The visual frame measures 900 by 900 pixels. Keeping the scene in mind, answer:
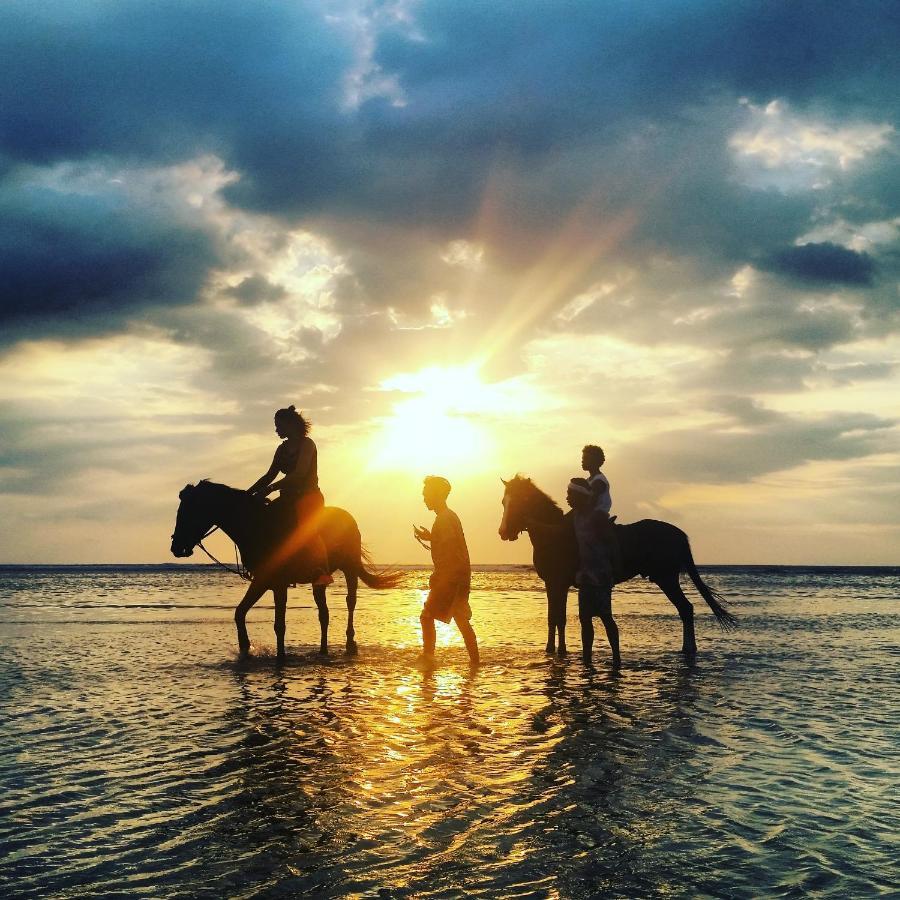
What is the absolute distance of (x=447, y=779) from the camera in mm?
5750

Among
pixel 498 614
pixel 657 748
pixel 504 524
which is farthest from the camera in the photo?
pixel 498 614

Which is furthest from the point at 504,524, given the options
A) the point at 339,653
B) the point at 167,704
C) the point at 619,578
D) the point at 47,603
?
the point at 47,603

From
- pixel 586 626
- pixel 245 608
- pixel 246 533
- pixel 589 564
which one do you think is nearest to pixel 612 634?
pixel 586 626

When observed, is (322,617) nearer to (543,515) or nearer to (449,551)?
(449,551)

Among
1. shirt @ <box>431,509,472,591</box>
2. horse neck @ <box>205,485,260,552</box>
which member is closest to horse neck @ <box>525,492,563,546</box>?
shirt @ <box>431,509,472,591</box>

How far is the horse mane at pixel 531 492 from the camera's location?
1341 centimetres

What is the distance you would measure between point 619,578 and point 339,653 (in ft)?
15.7

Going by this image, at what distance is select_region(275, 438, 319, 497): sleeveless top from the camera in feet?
40.5

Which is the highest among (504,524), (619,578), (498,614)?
(504,524)

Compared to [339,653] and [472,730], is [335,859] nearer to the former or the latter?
[472,730]

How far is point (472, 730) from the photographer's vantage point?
739 centimetres

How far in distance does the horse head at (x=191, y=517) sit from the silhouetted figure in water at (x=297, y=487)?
0.73m

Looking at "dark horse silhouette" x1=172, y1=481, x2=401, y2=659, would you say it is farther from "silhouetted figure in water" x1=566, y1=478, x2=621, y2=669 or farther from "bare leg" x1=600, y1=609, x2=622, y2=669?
"bare leg" x1=600, y1=609, x2=622, y2=669

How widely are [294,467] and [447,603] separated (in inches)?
119
